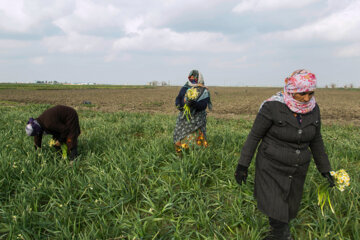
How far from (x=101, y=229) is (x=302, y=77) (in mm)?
2491

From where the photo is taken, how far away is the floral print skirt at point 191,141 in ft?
11.7

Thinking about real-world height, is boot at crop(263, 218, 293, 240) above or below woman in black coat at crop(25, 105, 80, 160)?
below

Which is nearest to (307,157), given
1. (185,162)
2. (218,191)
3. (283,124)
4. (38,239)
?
(283,124)

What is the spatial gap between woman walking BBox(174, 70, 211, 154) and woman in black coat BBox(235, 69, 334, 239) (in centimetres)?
155

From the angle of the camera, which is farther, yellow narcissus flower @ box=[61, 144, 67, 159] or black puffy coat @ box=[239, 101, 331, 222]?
Result: yellow narcissus flower @ box=[61, 144, 67, 159]

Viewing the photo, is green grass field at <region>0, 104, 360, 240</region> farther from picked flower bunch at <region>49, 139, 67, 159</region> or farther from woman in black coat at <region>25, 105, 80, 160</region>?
woman in black coat at <region>25, 105, 80, 160</region>

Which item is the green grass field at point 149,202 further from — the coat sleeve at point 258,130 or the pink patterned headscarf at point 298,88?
the pink patterned headscarf at point 298,88

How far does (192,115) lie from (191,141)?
46 cm

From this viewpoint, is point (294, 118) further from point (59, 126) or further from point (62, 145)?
point (62, 145)

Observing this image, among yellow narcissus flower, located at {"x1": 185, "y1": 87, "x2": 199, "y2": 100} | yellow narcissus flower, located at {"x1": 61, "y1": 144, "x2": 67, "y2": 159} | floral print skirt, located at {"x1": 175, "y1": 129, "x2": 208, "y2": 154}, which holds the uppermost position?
yellow narcissus flower, located at {"x1": 185, "y1": 87, "x2": 199, "y2": 100}

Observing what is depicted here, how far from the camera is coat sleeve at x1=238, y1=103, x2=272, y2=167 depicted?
1.93 metres

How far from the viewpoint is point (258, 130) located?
78.6 inches

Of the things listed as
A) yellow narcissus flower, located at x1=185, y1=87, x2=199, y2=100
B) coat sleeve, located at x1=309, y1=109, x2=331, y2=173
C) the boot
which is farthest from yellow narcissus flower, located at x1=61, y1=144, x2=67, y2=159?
coat sleeve, located at x1=309, y1=109, x2=331, y2=173

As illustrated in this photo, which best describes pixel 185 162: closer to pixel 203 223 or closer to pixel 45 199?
pixel 203 223
